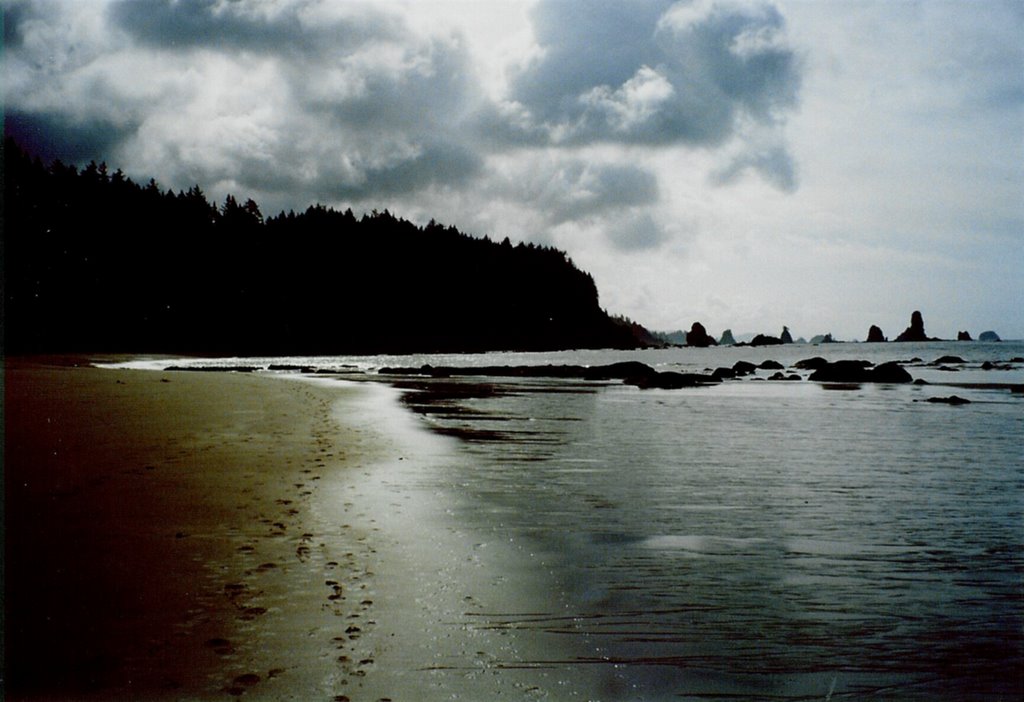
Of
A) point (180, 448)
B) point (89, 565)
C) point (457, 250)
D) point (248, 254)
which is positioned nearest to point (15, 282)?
point (248, 254)

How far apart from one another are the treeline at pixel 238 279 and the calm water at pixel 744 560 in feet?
218

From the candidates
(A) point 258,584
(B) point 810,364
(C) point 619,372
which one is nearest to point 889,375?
(C) point 619,372

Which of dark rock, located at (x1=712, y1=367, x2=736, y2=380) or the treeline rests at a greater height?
the treeline

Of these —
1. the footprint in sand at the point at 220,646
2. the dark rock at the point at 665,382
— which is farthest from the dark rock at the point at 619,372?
the footprint in sand at the point at 220,646

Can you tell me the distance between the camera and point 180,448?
1302 centimetres

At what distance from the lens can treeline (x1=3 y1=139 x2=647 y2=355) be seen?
232 ft

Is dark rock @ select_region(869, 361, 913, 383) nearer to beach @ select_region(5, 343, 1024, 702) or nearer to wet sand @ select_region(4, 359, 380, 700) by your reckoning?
beach @ select_region(5, 343, 1024, 702)

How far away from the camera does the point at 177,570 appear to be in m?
6.60

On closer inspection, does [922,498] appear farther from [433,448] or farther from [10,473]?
[10,473]

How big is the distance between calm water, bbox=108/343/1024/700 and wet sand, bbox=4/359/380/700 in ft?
3.58

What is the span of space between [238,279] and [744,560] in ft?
350

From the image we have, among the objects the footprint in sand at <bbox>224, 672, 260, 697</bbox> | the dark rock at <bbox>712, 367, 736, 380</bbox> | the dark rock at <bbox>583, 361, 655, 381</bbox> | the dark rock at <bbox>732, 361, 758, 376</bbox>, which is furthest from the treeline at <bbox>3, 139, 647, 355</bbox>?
the footprint in sand at <bbox>224, 672, 260, 697</bbox>

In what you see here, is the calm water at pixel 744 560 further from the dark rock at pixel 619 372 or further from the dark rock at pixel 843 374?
the dark rock at pixel 843 374

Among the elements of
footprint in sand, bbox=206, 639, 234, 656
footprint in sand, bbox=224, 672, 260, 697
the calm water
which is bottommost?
the calm water
